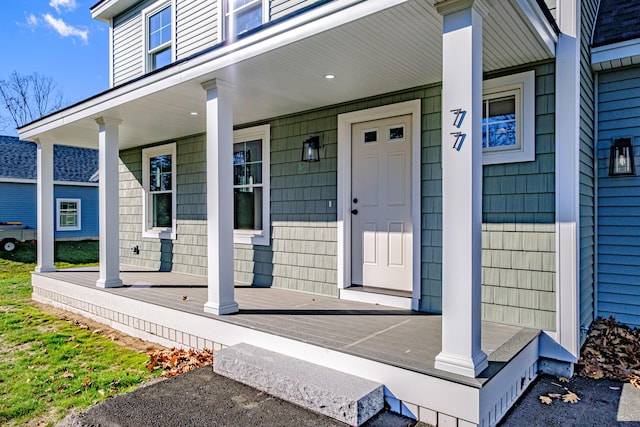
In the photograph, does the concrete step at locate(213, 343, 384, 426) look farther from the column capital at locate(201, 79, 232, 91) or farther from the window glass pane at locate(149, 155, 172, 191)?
the window glass pane at locate(149, 155, 172, 191)

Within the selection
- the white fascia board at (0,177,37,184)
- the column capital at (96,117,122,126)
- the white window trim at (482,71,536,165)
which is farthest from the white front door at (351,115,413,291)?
the white fascia board at (0,177,37,184)

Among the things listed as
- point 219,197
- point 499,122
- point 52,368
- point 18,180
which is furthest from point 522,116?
point 18,180

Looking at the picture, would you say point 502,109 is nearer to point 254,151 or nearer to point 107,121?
point 254,151

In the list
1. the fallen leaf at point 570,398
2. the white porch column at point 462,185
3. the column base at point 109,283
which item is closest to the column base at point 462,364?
the white porch column at point 462,185

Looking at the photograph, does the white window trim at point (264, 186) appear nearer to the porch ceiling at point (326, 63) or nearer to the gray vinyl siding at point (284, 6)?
the porch ceiling at point (326, 63)

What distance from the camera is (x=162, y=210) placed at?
772cm

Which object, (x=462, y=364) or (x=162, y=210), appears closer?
(x=462, y=364)

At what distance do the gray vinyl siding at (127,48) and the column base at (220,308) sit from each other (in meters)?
5.14

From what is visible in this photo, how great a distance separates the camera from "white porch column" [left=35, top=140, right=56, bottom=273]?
23.7ft

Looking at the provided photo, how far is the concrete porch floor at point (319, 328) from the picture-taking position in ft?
9.05

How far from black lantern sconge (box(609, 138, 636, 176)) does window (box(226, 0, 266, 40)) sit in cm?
426

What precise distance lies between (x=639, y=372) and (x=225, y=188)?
12.8ft

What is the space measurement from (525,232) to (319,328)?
201cm

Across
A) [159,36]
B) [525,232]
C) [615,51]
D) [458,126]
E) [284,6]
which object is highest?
[159,36]
